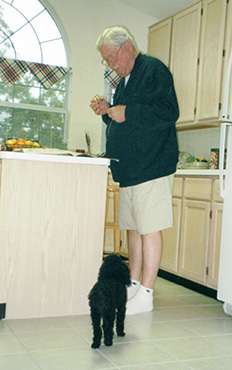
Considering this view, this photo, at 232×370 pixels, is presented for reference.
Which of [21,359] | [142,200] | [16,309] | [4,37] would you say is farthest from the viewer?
[4,37]

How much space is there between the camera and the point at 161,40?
4.84 meters

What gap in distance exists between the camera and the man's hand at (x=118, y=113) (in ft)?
8.64

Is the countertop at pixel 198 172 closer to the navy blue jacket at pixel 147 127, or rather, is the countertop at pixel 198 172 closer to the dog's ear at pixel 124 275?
the navy blue jacket at pixel 147 127

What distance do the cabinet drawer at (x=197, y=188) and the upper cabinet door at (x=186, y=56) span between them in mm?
829

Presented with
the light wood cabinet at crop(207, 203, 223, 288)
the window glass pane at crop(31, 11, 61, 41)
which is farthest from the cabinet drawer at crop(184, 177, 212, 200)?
the window glass pane at crop(31, 11, 61, 41)

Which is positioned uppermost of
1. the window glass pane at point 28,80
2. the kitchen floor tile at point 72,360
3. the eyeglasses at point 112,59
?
the window glass pane at point 28,80

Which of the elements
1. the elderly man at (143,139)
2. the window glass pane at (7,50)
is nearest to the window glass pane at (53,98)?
the window glass pane at (7,50)

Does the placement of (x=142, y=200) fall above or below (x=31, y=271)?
above

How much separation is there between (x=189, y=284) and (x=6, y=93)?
9.30ft

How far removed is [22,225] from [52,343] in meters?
0.62

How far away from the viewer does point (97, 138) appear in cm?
544

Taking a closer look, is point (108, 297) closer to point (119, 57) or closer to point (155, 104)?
point (155, 104)

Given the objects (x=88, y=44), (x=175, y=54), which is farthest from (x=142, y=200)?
(x=88, y=44)

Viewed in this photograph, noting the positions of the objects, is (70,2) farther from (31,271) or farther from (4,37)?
(31,271)
